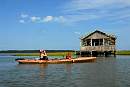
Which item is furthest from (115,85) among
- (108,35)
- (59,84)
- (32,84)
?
(108,35)

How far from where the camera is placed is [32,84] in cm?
2481

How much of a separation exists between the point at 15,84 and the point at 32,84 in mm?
1322

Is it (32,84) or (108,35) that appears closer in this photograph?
(32,84)

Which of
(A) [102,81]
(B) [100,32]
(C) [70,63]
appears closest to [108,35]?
(B) [100,32]

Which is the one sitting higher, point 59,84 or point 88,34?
point 88,34

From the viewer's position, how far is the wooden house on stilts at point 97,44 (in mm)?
71625

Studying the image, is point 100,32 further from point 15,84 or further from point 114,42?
point 15,84

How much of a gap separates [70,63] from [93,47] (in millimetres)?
23308

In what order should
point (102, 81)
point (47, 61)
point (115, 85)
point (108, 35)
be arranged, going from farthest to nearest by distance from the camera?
point (108, 35)
point (47, 61)
point (102, 81)
point (115, 85)

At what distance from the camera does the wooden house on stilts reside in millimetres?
71625

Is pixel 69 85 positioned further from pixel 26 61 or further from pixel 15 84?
pixel 26 61

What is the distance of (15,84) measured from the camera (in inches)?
983

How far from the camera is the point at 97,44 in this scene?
245 feet

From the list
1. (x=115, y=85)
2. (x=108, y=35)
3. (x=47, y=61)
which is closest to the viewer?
(x=115, y=85)
